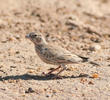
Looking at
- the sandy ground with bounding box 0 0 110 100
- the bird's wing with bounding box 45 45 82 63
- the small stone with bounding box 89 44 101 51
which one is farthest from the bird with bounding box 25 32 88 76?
the small stone with bounding box 89 44 101 51

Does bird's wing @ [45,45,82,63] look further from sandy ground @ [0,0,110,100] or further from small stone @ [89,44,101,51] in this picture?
small stone @ [89,44,101,51]

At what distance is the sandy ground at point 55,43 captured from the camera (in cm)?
878

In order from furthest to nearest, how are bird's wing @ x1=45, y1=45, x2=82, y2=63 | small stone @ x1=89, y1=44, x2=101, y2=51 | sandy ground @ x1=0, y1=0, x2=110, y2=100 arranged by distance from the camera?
small stone @ x1=89, y1=44, x2=101, y2=51, bird's wing @ x1=45, y1=45, x2=82, y2=63, sandy ground @ x1=0, y1=0, x2=110, y2=100

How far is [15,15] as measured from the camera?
15.6 metres

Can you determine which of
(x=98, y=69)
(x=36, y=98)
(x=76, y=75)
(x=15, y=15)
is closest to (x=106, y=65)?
(x=98, y=69)

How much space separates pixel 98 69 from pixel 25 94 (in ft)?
8.73

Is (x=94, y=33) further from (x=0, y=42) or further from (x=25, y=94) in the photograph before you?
(x=25, y=94)

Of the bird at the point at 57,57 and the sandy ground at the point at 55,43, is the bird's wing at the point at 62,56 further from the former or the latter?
the sandy ground at the point at 55,43

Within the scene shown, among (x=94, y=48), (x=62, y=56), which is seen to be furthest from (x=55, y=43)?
(x=62, y=56)

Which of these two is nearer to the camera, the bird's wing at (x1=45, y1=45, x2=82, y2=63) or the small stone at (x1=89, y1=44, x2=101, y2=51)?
the bird's wing at (x1=45, y1=45, x2=82, y2=63)

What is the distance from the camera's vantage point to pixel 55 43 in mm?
12922

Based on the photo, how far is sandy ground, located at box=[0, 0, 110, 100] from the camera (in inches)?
346

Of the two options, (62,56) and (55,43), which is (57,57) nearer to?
(62,56)

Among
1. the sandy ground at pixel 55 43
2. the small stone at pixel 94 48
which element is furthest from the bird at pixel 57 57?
the small stone at pixel 94 48
